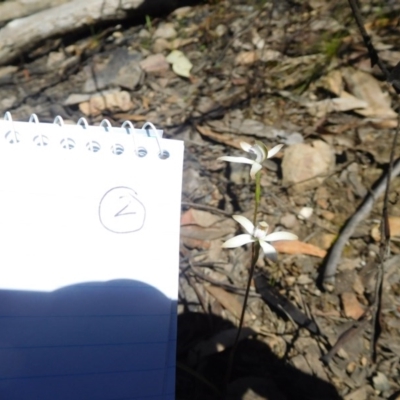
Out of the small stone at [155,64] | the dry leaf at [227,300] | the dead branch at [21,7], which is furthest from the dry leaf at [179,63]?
the dry leaf at [227,300]

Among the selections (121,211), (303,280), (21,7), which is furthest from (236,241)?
→ (21,7)

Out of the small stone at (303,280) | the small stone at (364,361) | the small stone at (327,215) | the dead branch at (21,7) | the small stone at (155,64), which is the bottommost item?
the small stone at (364,361)

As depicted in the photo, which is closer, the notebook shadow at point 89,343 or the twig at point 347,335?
the notebook shadow at point 89,343

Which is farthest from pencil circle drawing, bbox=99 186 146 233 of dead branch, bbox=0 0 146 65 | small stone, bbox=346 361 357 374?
dead branch, bbox=0 0 146 65

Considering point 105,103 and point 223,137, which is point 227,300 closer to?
point 223,137

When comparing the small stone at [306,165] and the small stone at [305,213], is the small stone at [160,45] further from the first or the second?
the small stone at [305,213]

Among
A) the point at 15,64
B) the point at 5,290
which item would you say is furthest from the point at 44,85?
the point at 5,290

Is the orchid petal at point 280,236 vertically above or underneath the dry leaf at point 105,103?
above
